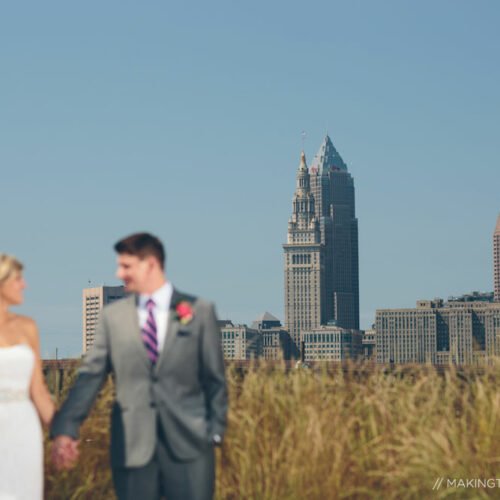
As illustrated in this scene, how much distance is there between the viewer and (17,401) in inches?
Answer: 273

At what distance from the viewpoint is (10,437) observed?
22.5 ft

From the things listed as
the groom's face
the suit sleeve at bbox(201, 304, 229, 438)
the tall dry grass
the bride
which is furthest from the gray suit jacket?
the tall dry grass

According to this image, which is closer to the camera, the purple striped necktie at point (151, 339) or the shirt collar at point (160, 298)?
the purple striped necktie at point (151, 339)

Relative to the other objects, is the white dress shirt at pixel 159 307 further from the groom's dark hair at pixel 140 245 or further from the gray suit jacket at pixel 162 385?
the groom's dark hair at pixel 140 245

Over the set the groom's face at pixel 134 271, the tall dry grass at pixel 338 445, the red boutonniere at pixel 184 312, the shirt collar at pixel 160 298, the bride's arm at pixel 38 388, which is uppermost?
the groom's face at pixel 134 271

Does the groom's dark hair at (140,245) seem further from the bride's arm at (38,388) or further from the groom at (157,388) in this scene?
the bride's arm at (38,388)

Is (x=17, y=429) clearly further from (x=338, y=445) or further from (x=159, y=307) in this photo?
(x=338, y=445)

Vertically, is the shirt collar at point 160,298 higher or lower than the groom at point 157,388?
higher

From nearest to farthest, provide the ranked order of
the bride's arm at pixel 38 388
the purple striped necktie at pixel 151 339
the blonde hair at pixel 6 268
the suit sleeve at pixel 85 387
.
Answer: the purple striped necktie at pixel 151 339 → the suit sleeve at pixel 85 387 → the blonde hair at pixel 6 268 → the bride's arm at pixel 38 388

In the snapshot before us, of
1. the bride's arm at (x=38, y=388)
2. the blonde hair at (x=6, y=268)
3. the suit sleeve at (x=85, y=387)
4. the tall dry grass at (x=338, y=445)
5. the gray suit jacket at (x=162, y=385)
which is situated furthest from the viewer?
the tall dry grass at (x=338, y=445)

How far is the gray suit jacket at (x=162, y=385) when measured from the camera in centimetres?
661

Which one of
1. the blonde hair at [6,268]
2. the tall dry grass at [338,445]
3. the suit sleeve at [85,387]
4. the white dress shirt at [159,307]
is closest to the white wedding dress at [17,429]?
the suit sleeve at [85,387]

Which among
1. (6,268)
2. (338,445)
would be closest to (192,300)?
(6,268)

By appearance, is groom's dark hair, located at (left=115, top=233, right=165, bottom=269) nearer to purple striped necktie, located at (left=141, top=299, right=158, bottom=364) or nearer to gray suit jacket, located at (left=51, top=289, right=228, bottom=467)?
gray suit jacket, located at (left=51, top=289, right=228, bottom=467)
